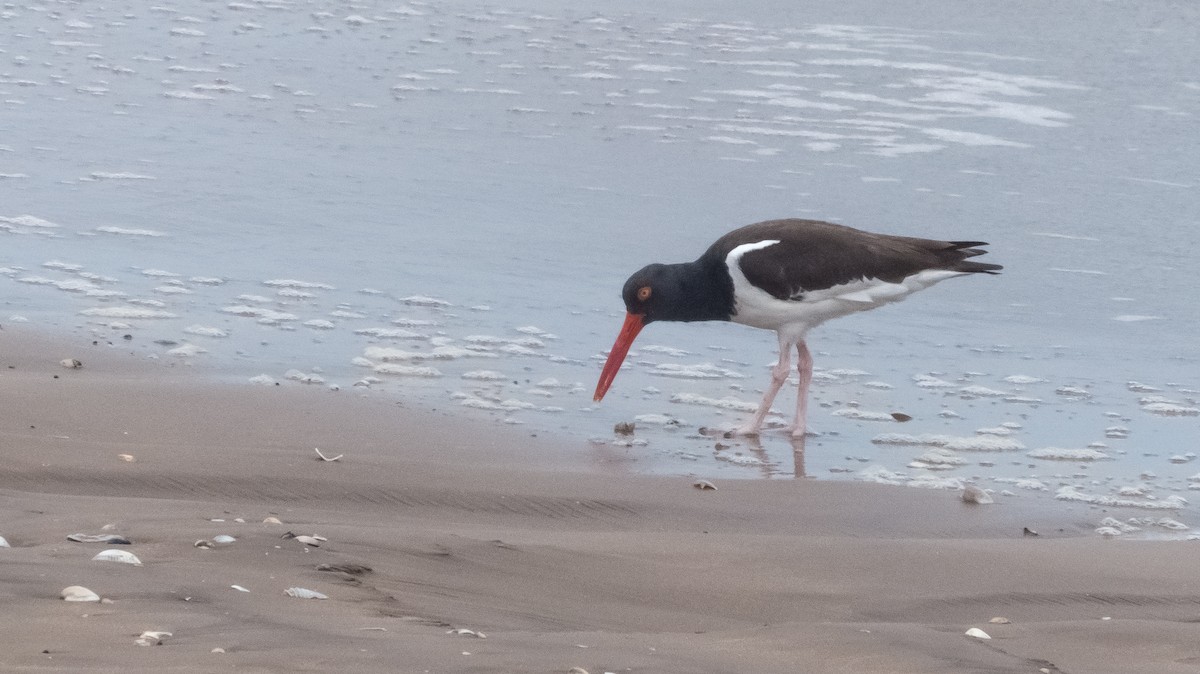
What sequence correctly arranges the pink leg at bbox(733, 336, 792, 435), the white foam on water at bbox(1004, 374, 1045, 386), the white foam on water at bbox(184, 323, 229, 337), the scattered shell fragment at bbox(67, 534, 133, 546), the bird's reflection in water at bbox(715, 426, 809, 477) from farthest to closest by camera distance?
the white foam on water at bbox(1004, 374, 1045, 386) < the white foam on water at bbox(184, 323, 229, 337) < the pink leg at bbox(733, 336, 792, 435) < the bird's reflection in water at bbox(715, 426, 809, 477) < the scattered shell fragment at bbox(67, 534, 133, 546)

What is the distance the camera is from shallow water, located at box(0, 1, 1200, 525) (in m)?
6.74

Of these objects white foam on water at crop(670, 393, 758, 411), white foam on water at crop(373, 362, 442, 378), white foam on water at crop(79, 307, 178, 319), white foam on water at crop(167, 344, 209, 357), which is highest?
white foam on water at crop(79, 307, 178, 319)

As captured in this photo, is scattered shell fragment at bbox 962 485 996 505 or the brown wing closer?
scattered shell fragment at bbox 962 485 996 505

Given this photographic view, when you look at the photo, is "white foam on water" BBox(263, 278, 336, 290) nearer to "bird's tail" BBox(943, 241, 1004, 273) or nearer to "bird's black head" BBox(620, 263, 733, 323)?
"bird's black head" BBox(620, 263, 733, 323)

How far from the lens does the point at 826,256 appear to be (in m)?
7.23

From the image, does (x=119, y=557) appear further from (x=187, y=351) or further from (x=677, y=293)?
(x=677, y=293)

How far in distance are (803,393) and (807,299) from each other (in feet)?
1.93

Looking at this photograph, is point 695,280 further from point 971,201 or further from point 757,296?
point 971,201

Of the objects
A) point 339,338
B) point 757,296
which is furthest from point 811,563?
point 339,338

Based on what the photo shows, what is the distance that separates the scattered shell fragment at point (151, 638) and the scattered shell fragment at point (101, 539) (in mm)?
757

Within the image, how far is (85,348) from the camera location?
6512 millimetres

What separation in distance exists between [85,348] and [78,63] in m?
7.53

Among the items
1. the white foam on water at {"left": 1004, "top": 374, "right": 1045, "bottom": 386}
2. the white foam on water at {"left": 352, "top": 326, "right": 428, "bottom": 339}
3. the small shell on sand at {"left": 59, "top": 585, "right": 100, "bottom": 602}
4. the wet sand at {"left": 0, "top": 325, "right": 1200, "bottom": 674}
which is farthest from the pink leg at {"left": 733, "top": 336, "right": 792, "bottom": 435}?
the small shell on sand at {"left": 59, "top": 585, "right": 100, "bottom": 602}

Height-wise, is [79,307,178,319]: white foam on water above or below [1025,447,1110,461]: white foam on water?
above
